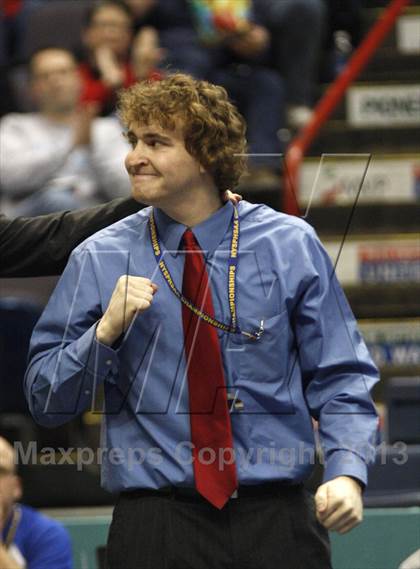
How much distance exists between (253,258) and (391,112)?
5.10m

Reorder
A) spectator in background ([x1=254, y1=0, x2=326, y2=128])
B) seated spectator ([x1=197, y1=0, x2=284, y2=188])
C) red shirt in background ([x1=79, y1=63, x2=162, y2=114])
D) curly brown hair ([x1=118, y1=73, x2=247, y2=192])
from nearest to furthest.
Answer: curly brown hair ([x1=118, y1=73, x2=247, y2=192]), red shirt in background ([x1=79, y1=63, x2=162, y2=114]), seated spectator ([x1=197, y1=0, x2=284, y2=188]), spectator in background ([x1=254, y1=0, x2=326, y2=128])

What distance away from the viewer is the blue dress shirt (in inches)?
117

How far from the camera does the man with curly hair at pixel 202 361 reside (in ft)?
9.70

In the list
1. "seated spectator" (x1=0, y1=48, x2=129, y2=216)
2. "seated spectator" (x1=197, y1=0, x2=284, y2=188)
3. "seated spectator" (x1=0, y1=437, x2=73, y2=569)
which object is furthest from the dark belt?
"seated spectator" (x1=197, y1=0, x2=284, y2=188)

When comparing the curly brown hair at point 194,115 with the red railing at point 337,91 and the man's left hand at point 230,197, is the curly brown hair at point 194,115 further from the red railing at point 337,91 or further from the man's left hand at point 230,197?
the red railing at point 337,91

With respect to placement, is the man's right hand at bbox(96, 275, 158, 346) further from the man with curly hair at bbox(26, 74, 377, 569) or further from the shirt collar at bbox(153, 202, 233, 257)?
the shirt collar at bbox(153, 202, 233, 257)

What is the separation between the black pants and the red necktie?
81mm

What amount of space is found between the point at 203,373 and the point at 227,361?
0.19ft

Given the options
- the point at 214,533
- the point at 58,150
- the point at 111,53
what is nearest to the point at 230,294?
the point at 214,533

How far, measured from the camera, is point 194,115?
303cm

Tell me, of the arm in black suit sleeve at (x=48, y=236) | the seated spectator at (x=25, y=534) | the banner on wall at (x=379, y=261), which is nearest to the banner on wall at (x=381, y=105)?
the banner on wall at (x=379, y=261)

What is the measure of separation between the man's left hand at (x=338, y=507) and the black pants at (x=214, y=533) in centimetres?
20

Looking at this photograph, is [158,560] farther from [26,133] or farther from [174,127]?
[26,133]

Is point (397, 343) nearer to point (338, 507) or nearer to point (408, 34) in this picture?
point (338, 507)
